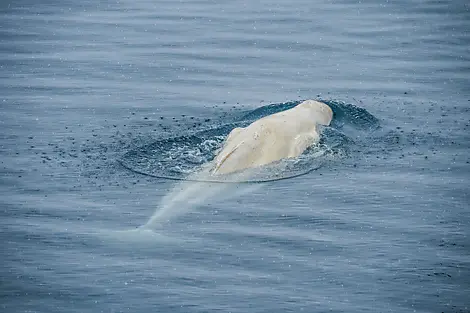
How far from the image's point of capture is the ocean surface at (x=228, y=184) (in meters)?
26.4

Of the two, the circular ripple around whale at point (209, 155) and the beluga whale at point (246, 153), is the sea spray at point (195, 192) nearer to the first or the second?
the beluga whale at point (246, 153)

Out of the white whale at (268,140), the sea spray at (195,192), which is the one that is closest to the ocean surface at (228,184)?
the sea spray at (195,192)

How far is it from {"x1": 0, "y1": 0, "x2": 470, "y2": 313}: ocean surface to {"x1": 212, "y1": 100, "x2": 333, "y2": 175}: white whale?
0.66 metres

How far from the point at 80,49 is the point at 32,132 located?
10.4m

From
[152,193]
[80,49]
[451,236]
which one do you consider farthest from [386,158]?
[80,49]

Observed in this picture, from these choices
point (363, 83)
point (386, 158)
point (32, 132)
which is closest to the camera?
point (386, 158)

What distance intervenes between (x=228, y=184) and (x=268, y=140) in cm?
246

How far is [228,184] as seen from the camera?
31.5 m

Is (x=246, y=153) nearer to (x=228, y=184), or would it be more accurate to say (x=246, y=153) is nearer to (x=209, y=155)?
(x=209, y=155)

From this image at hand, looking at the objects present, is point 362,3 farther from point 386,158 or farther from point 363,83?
point 386,158

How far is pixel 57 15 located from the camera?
51219 mm

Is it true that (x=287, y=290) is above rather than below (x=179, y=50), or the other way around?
below

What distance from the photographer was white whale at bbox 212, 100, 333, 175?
32344 millimetres

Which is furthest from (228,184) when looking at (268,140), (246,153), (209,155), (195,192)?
(268,140)
